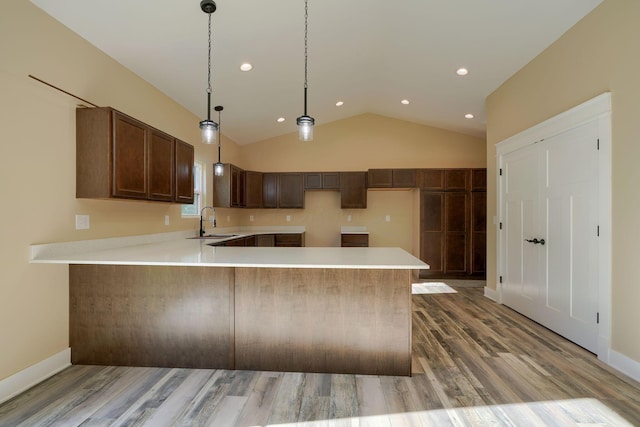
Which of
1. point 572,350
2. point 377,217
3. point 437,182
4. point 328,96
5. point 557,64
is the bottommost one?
point 572,350

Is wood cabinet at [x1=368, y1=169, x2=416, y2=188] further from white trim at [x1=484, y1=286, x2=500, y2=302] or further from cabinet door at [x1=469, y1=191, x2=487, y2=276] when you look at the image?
white trim at [x1=484, y1=286, x2=500, y2=302]

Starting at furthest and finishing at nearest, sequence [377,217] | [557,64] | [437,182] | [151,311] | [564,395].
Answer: [377,217] < [437,182] < [557,64] < [151,311] < [564,395]

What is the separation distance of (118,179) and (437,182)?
16.9ft

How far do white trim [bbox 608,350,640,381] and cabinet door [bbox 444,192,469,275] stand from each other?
329 centimetres

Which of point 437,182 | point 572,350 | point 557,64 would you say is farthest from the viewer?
point 437,182

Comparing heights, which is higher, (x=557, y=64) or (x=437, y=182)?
(x=557, y=64)

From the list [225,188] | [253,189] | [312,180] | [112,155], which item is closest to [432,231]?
[312,180]

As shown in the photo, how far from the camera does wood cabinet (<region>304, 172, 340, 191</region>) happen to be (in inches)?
249

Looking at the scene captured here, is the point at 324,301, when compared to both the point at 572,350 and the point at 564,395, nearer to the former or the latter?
the point at 564,395

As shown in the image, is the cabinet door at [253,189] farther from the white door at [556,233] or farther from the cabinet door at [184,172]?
the white door at [556,233]

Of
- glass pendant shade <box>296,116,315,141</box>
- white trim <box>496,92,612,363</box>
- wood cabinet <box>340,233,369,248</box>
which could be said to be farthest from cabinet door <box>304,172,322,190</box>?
white trim <box>496,92,612,363</box>

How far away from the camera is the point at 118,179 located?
2.57 metres

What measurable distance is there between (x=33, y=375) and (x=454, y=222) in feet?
19.3

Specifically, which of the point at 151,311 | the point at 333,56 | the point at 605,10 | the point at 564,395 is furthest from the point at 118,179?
the point at 605,10
